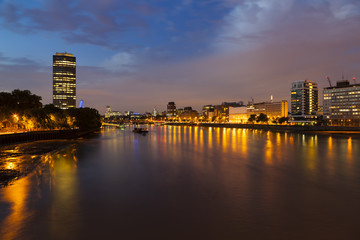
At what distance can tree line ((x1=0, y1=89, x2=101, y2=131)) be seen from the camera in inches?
2768

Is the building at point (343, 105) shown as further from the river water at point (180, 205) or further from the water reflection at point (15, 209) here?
the water reflection at point (15, 209)

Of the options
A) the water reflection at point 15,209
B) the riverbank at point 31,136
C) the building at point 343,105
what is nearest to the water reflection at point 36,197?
the water reflection at point 15,209

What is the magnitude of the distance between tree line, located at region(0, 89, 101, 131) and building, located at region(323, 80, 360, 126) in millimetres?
156611

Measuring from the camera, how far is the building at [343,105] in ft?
536

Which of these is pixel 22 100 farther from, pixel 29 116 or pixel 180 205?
pixel 180 205

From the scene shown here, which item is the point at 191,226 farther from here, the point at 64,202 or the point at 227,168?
the point at 227,168

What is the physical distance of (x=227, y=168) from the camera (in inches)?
1220

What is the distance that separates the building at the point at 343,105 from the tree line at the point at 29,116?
514 feet

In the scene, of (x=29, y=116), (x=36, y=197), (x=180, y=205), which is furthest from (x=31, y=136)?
(x=180, y=205)

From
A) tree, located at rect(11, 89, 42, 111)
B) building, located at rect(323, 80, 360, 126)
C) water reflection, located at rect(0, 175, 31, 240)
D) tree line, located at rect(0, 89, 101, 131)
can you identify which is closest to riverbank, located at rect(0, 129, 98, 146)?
tree line, located at rect(0, 89, 101, 131)

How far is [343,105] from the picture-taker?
560 ft

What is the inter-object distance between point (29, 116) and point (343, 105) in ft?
600

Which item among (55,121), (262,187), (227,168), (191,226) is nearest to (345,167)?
(227,168)

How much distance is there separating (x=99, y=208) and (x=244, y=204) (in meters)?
9.53
